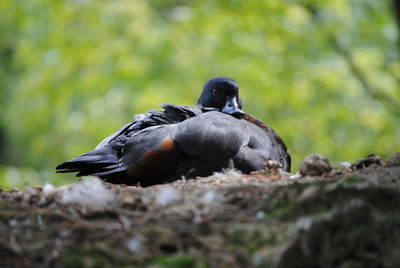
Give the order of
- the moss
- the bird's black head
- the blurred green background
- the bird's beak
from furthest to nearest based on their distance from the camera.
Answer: the blurred green background < the bird's black head < the bird's beak < the moss

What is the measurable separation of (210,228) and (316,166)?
1.45m

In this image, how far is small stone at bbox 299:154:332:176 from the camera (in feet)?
13.4

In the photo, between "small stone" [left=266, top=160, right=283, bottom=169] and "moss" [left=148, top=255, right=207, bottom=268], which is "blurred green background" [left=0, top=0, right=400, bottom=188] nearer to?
"small stone" [left=266, top=160, right=283, bottom=169]

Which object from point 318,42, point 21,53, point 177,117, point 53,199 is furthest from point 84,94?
point 53,199

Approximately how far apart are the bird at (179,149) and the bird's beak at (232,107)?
1.51 ft

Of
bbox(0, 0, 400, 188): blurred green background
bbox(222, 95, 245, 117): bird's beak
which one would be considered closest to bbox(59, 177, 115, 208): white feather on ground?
bbox(222, 95, 245, 117): bird's beak

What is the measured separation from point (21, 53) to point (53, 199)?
1011 centimetres

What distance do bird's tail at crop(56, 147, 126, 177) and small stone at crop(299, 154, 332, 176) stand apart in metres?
1.77

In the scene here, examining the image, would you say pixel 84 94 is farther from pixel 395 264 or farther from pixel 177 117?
pixel 395 264

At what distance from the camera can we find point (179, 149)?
4961 mm

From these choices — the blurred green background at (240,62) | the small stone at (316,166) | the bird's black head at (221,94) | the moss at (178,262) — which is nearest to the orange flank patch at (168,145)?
the small stone at (316,166)

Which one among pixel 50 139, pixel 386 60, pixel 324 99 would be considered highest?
pixel 386 60

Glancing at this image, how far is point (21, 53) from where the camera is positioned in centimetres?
1286

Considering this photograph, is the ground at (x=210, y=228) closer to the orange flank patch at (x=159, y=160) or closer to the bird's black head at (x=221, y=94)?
the orange flank patch at (x=159, y=160)
